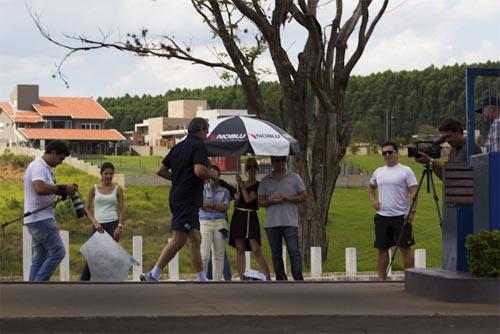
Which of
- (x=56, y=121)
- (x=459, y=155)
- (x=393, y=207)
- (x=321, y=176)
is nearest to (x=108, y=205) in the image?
(x=393, y=207)

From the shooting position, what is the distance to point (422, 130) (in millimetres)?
125375

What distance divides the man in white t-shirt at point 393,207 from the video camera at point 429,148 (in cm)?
110

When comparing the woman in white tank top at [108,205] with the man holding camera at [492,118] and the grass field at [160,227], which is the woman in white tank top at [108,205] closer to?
the man holding camera at [492,118]

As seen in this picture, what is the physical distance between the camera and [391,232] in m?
17.2

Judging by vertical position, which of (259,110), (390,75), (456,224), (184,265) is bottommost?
(184,265)

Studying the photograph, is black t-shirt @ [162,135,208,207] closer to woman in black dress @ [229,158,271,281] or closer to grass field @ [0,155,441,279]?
woman in black dress @ [229,158,271,281]

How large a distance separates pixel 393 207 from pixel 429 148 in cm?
152

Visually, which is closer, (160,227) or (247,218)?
(247,218)

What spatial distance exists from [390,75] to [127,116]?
49441 mm

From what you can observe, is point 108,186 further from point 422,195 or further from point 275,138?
point 422,195

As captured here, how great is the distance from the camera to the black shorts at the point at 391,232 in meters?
17.0

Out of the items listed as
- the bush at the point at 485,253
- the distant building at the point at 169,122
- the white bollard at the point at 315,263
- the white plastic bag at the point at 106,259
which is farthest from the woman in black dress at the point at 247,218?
the distant building at the point at 169,122

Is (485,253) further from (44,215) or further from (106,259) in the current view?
(44,215)

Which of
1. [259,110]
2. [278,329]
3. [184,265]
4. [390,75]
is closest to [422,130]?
[390,75]
